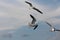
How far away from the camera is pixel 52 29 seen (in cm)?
16662

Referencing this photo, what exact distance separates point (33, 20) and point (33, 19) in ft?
1.97

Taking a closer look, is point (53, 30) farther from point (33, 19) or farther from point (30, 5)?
point (30, 5)

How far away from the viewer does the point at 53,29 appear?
167375 mm

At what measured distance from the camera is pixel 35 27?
159m

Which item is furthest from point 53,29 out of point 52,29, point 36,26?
point 36,26

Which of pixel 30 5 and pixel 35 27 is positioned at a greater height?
pixel 30 5

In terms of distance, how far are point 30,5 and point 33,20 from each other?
618 inches

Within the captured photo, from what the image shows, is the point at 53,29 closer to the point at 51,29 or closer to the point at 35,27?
the point at 51,29

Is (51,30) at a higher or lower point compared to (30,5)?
lower

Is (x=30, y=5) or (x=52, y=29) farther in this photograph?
(x=52, y=29)

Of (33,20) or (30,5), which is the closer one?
(30,5)

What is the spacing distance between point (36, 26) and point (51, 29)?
33.0 ft

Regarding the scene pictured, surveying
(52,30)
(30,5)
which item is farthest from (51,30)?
(30,5)

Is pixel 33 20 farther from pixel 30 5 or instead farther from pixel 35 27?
pixel 30 5
